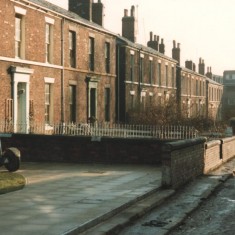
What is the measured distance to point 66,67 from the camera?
26.7 metres

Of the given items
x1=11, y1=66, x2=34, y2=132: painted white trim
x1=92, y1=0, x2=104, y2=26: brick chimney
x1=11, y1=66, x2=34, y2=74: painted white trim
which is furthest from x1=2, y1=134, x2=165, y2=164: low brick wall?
x1=92, y1=0, x2=104, y2=26: brick chimney

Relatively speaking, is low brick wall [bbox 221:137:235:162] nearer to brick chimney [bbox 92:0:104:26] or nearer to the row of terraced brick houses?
the row of terraced brick houses

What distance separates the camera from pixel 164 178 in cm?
1223

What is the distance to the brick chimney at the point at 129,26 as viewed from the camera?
43.8 metres

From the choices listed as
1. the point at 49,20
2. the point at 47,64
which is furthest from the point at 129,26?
the point at 47,64

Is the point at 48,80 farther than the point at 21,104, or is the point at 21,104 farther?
the point at 48,80

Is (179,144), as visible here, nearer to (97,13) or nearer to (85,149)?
(85,149)

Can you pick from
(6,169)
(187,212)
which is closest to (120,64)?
(6,169)

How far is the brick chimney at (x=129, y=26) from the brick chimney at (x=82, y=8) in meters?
10.5

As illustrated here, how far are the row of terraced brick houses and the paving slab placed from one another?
688cm

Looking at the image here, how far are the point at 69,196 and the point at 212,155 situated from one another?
8906mm

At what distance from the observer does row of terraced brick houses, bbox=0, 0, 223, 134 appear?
22.0 m

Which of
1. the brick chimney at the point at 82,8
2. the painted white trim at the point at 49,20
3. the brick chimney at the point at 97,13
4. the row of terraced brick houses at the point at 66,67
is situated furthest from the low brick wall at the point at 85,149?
the brick chimney at the point at 97,13

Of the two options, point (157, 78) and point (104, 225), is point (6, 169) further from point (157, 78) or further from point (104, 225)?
point (157, 78)
